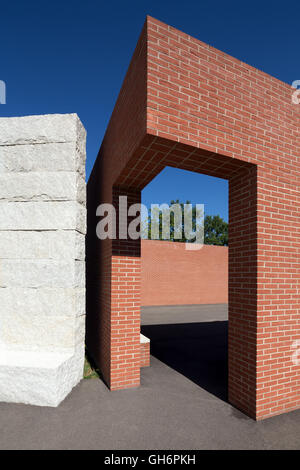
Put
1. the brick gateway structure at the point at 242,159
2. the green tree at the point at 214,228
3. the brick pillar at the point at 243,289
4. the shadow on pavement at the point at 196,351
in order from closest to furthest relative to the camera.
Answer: the brick gateway structure at the point at 242,159
the brick pillar at the point at 243,289
the shadow on pavement at the point at 196,351
the green tree at the point at 214,228

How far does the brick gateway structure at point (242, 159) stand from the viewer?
10.4 feet

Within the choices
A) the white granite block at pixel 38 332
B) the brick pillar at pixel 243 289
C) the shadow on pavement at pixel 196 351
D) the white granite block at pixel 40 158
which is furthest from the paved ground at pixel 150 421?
the white granite block at pixel 40 158

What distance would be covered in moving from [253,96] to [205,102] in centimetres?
86

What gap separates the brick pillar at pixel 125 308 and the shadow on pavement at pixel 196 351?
4.04ft

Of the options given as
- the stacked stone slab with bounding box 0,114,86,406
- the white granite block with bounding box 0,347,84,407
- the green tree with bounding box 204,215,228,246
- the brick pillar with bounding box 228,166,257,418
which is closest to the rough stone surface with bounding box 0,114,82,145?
the stacked stone slab with bounding box 0,114,86,406

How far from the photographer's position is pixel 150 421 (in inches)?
134

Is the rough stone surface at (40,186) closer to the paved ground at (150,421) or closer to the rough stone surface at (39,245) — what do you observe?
the rough stone surface at (39,245)

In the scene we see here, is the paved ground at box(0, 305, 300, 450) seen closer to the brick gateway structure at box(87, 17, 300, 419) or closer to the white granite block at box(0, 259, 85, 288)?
the brick gateway structure at box(87, 17, 300, 419)

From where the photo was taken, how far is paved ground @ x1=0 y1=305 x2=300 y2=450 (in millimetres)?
2959

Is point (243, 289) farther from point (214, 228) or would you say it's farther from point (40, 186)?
point (214, 228)

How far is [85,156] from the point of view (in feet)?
17.8

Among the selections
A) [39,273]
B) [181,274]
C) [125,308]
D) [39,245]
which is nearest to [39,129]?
[39,245]

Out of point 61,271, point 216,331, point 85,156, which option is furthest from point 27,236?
point 216,331

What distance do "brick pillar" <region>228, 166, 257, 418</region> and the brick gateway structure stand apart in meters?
0.01
